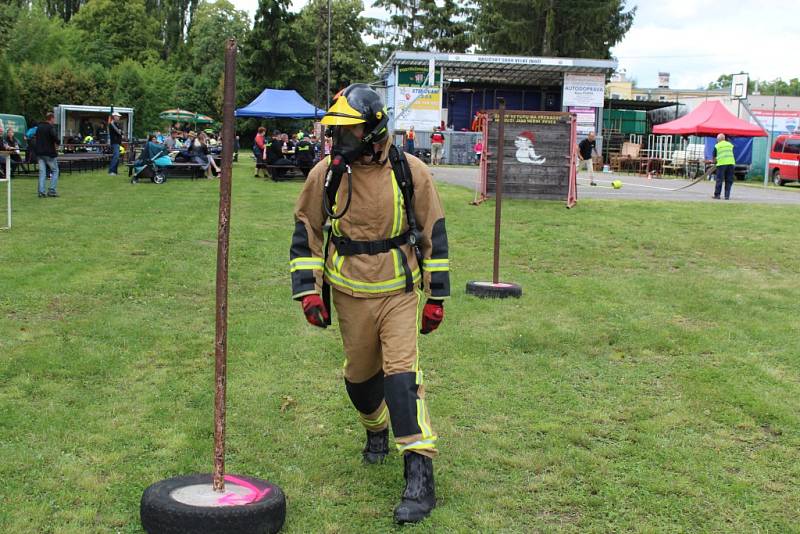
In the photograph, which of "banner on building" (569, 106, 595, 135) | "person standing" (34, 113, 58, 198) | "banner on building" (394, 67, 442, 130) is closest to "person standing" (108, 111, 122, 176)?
"person standing" (34, 113, 58, 198)

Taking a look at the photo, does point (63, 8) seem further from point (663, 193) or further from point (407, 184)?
point (407, 184)

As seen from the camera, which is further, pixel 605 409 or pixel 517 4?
pixel 517 4

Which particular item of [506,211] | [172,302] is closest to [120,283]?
[172,302]

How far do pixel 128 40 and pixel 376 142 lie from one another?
84704mm

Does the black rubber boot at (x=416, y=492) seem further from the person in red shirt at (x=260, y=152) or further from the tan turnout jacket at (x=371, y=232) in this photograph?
the person in red shirt at (x=260, y=152)

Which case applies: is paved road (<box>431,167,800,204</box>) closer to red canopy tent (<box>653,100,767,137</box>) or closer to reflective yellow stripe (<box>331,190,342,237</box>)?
red canopy tent (<box>653,100,767,137</box>)

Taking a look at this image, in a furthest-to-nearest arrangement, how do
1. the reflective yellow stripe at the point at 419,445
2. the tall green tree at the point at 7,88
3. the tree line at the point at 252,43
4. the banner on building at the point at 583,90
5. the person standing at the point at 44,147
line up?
the tree line at the point at 252,43 < the tall green tree at the point at 7,88 < the banner on building at the point at 583,90 < the person standing at the point at 44,147 < the reflective yellow stripe at the point at 419,445

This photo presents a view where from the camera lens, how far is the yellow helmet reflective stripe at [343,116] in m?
3.93

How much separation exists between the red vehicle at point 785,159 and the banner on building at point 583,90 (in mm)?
13574

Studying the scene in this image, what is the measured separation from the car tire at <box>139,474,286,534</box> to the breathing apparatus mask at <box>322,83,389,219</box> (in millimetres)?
1401

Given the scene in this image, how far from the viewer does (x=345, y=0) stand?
7931 cm

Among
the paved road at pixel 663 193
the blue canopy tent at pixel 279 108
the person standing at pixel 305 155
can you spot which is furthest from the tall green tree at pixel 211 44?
the paved road at pixel 663 193

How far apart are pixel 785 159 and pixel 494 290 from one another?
2809 cm

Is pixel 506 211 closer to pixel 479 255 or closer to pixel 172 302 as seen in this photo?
pixel 479 255
